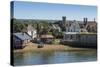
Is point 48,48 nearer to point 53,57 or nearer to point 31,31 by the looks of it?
point 53,57

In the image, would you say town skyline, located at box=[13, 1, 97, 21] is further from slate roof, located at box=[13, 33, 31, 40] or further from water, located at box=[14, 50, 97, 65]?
water, located at box=[14, 50, 97, 65]

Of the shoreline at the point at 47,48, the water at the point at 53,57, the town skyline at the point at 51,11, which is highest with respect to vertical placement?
the town skyline at the point at 51,11

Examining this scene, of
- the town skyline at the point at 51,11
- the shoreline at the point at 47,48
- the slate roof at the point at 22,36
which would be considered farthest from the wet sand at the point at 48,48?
the town skyline at the point at 51,11

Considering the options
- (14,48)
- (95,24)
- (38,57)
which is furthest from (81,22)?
(14,48)

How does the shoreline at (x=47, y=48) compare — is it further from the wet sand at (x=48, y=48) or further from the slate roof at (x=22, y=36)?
the slate roof at (x=22, y=36)

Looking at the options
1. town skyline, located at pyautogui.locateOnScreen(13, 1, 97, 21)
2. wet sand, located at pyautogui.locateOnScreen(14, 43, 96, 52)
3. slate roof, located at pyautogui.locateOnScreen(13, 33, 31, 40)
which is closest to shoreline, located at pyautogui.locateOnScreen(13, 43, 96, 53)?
wet sand, located at pyautogui.locateOnScreen(14, 43, 96, 52)
